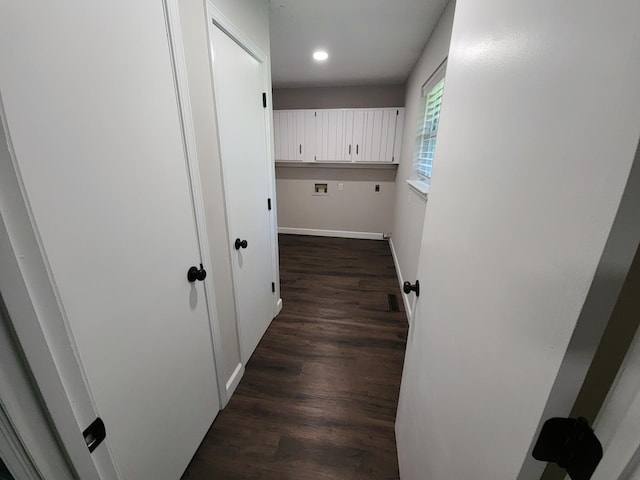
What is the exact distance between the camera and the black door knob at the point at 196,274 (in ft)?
3.77

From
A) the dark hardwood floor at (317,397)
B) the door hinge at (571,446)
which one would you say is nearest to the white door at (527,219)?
the door hinge at (571,446)

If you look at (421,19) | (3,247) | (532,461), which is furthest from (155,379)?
(421,19)

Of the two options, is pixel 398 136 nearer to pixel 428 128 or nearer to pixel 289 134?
pixel 428 128

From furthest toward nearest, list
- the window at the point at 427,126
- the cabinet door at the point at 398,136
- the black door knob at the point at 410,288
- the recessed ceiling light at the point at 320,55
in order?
the cabinet door at the point at 398,136 < the recessed ceiling light at the point at 320,55 < the window at the point at 427,126 < the black door knob at the point at 410,288

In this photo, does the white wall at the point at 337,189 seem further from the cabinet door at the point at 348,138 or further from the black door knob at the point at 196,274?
the black door knob at the point at 196,274

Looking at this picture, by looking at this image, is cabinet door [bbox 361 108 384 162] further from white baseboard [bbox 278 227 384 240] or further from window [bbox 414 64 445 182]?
white baseboard [bbox 278 227 384 240]

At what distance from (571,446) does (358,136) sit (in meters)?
4.04

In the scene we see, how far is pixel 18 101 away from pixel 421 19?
243 centimetres

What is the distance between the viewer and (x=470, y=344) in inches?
23.8

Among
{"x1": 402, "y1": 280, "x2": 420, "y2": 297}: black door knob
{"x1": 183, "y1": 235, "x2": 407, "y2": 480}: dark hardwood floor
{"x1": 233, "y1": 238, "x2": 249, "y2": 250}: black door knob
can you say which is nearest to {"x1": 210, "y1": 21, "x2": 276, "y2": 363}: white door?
{"x1": 233, "y1": 238, "x2": 249, "y2": 250}: black door knob

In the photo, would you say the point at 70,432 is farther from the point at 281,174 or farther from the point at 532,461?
the point at 281,174

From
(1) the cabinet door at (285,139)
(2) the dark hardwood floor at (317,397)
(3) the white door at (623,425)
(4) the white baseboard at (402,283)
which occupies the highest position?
(1) the cabinet door at (285,139)

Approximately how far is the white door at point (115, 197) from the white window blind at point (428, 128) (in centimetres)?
213

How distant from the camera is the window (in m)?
2.34
